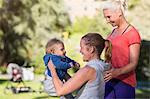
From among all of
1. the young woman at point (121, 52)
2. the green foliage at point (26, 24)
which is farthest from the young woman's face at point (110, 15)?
the green foliage at point (26, 24)

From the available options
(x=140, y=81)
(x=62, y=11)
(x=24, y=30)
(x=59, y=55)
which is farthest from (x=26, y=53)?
(x=59, y=55)

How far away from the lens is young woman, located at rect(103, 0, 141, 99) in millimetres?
2926

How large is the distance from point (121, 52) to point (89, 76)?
547 mm

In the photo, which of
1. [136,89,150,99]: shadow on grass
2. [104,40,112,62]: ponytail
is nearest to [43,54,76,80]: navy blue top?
[104,40,112,62]: ponytail

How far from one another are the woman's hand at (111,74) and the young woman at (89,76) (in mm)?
113

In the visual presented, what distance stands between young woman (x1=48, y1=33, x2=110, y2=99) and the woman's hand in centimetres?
11

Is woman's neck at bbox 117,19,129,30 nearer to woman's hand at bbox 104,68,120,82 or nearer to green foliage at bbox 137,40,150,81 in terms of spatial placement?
woman's hand at bbox 104,68,120,82

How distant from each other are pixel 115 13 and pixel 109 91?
1.51 ft

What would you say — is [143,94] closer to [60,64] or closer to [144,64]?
[144,64]

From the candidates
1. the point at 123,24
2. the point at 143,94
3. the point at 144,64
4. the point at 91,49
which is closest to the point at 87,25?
the point at 144,64

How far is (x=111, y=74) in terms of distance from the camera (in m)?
2.76

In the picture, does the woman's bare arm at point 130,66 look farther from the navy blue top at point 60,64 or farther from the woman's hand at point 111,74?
the navy blue top at point 60,64

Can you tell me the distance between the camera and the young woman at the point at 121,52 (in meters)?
Answer: 2.93

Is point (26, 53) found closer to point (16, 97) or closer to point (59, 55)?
point (16, 97)
